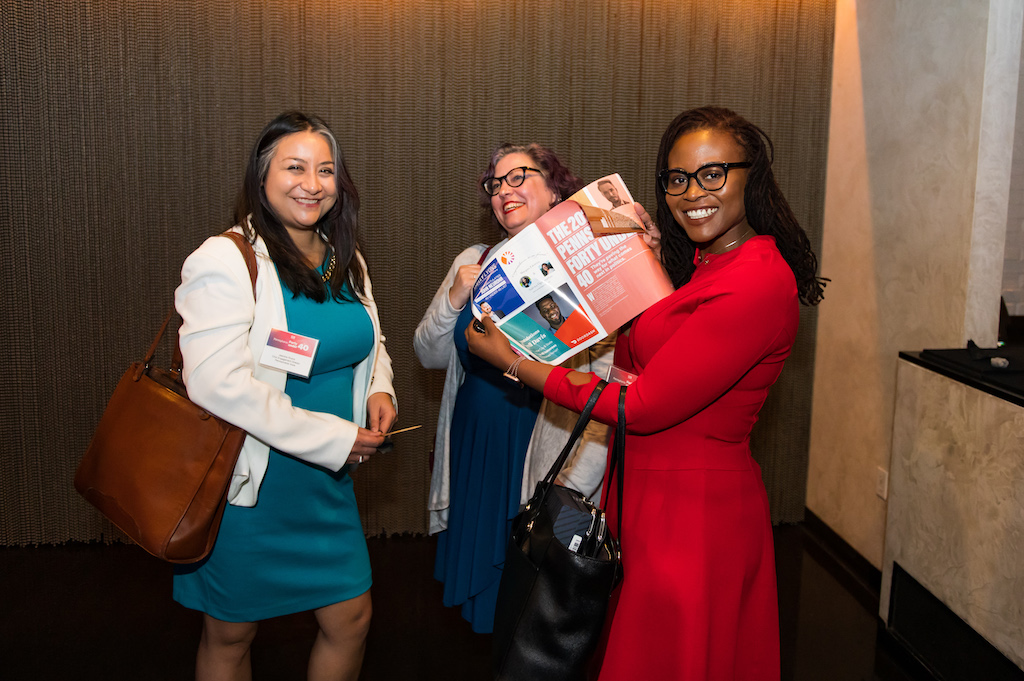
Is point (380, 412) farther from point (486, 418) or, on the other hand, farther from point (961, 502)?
point (961, 502)

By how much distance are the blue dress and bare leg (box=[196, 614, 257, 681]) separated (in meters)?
0.66

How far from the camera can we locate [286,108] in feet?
11.0

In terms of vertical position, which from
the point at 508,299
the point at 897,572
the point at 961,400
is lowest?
the point at 897,572

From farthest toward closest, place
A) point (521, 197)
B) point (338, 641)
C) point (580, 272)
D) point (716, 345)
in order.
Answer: point (521, 197) < point (338, 641) < point (580, 272) < point (716, 345)

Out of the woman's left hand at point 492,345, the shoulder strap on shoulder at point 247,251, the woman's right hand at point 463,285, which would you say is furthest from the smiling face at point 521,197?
the shoulder strap on shoulder at point 247,251

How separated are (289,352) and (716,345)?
3.19 ft

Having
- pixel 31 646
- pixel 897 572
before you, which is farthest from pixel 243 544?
pixel 897 572

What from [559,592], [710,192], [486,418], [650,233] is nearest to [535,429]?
[486,418]

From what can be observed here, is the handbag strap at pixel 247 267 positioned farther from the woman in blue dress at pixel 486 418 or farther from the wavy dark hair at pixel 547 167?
the wavy dark hair at pixel 547 167

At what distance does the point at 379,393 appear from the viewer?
2098 millimetres

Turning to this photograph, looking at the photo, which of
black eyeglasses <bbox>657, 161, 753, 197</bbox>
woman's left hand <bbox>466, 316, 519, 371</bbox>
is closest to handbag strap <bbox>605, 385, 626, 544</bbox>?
woman's left hand <bbox>466, 316, 519, 371</bbox>

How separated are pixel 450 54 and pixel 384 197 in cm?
70

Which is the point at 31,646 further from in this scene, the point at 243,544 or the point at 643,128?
the point at 643,128

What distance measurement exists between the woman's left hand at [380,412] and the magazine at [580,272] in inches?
20.5
